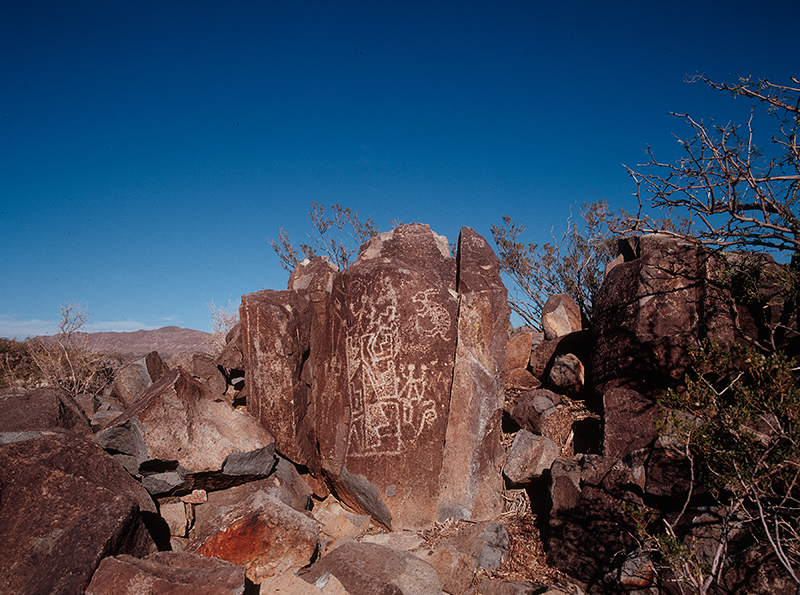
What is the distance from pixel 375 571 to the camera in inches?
131

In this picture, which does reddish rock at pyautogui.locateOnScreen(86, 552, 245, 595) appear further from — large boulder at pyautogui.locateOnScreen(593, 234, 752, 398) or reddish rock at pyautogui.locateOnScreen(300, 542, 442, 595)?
large boulder at pyautogui.locateOnScreen(593, 234, 752, 398)

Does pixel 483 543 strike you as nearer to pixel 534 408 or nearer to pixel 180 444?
pixel 534 408

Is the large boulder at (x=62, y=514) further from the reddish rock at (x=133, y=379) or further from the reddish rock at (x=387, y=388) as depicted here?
the reddish rock at (x=133, y=379)

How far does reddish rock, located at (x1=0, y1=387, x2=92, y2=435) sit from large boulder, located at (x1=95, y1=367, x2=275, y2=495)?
82 centimetres

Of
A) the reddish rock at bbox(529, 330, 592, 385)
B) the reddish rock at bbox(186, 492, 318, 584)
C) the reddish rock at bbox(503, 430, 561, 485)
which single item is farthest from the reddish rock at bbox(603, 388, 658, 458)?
the reddish rock at bbox(186, 492, 318, 584)

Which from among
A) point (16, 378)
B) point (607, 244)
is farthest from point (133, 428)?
point (607, 244)

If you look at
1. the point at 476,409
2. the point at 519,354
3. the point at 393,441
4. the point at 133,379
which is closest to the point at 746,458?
the point at 476,409

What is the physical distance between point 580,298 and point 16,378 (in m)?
10.4

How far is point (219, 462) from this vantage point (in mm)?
4047

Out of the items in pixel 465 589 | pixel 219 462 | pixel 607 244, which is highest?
pixel 607 244

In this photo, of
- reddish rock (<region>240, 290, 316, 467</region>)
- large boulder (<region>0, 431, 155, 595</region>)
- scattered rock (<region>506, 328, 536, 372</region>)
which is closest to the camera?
large boulder (<region>0, 431, 155, 595</region>)

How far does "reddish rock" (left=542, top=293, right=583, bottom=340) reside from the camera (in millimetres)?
6246

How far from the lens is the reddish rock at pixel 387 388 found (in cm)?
438

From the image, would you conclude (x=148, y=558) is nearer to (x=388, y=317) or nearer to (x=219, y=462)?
(x=219, y=462)
